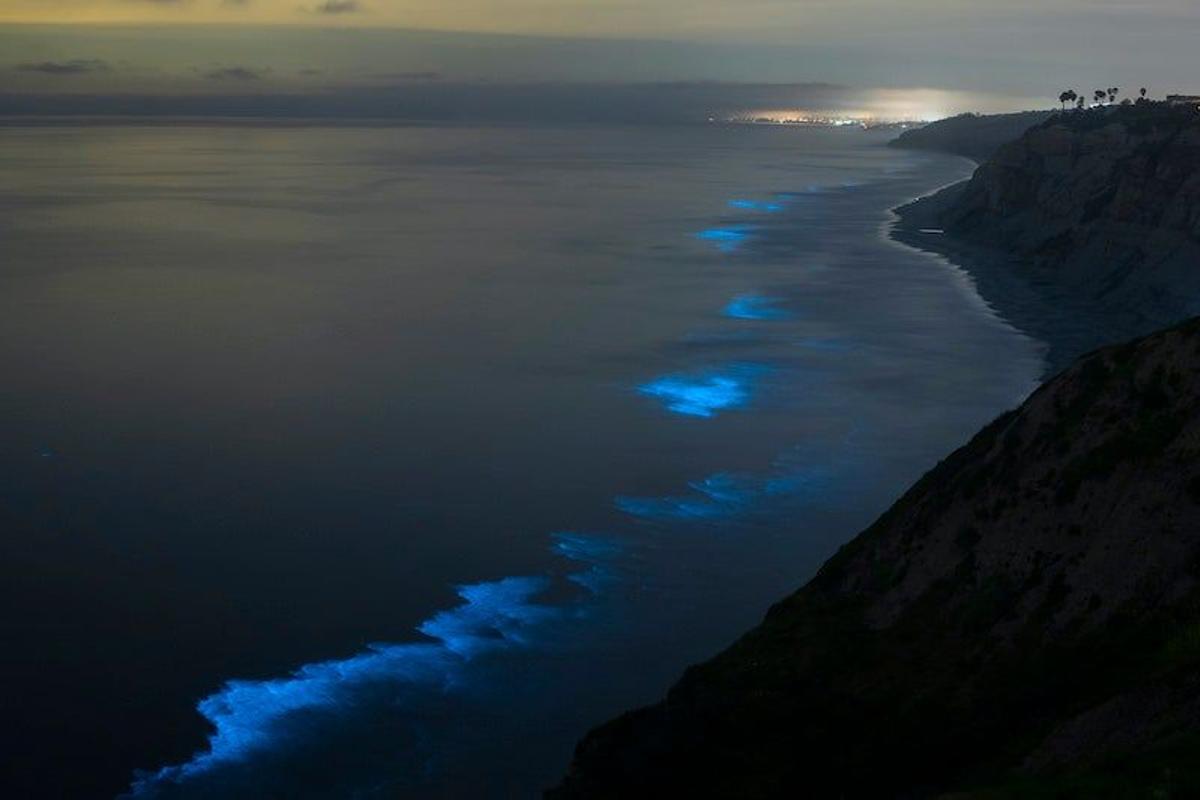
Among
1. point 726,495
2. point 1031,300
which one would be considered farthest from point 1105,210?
point 726,495

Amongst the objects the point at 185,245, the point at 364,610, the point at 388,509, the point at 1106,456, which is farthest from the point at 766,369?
the point at 185,245

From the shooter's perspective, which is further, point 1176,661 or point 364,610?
point 364,610

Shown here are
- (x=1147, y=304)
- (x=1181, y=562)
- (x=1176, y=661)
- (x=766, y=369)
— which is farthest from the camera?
(x=1147, y=304)

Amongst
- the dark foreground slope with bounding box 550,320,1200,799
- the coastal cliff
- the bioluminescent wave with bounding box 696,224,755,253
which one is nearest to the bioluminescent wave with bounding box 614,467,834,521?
the dark foreground slope with bounding box 550,320,1200,799

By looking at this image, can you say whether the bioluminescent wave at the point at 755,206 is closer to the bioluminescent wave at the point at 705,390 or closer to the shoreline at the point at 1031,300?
the shoreline at the point at 1031,300

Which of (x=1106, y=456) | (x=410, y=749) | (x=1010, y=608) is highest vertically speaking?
(x=1106, y=456)

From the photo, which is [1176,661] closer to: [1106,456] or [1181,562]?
[1181,562]

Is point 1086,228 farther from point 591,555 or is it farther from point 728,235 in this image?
point 591,555

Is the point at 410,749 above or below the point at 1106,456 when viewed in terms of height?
below

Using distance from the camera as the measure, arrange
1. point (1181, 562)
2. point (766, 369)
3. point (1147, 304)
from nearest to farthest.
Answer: point (1181, 562) → point (766, 369) → point (1147, 304)
